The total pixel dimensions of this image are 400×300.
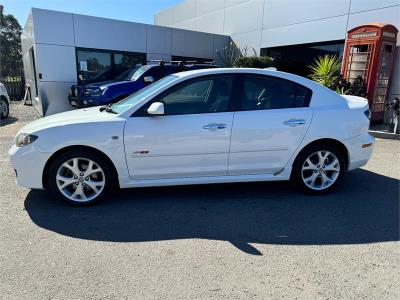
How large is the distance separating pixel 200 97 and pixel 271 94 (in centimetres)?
95

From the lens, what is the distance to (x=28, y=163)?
12.9 ft

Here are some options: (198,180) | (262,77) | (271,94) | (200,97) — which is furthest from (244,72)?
(198,180)

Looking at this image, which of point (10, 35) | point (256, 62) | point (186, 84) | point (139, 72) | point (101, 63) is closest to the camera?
point (186, 84)

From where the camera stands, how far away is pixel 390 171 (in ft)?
19.0

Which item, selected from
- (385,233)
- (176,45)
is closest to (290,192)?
(385,233)

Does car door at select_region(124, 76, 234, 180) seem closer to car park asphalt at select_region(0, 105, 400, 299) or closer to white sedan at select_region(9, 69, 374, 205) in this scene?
white sedan at select_region(9, 69, 374, 205)

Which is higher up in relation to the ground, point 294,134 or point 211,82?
point 211,82

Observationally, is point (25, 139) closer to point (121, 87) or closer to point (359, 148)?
point (359, 148)

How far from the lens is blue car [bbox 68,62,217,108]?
9.66m

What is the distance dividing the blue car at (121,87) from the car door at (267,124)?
18.8ft

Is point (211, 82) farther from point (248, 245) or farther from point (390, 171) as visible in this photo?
point (390, 171)

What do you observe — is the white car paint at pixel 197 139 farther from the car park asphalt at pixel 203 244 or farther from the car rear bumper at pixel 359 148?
the car park asphalt at pixel 203 244

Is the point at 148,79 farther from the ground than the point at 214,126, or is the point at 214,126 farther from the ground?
the point at 148,79

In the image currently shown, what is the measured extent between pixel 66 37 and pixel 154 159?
34.3ft
